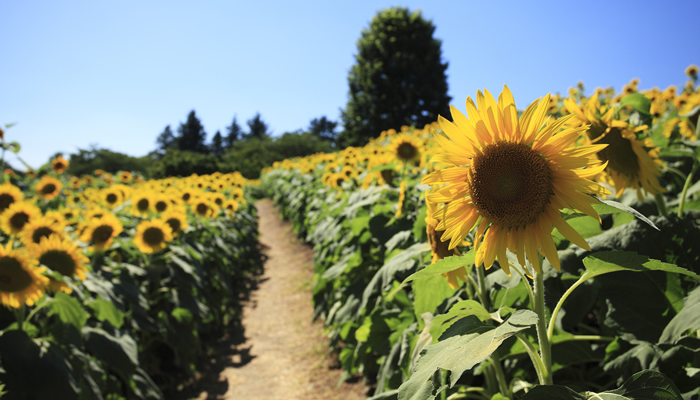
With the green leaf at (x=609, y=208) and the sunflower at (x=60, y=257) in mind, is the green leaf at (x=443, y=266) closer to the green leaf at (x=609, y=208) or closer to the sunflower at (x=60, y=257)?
the green leaf at (x=609, y=208)

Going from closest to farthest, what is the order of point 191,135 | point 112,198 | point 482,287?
point 482,287 → point 112,198 → point 191,135

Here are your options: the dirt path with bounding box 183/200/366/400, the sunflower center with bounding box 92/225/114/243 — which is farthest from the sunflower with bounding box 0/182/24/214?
the dirt path with bounding box 183/200/366/400

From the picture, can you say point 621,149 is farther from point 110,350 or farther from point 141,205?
point 141,205

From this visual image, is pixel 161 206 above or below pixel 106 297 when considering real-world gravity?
above

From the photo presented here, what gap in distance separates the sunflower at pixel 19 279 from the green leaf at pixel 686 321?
3442mm

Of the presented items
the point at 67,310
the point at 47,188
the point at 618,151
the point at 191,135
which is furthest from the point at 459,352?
the point at 191,135

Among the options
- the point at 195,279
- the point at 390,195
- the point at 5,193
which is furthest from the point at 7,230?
the point at 390,195

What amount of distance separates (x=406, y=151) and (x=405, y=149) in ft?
0.09

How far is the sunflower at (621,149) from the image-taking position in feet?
5.64

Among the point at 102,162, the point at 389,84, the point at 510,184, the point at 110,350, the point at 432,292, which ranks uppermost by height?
the point at 389,84

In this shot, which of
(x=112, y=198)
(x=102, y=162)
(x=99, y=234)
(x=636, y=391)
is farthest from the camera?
(x=102, y=162)

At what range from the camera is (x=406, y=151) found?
473 centimetres

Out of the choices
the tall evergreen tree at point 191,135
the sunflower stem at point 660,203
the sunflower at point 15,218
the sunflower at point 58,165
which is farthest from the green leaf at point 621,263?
the tall evergreen tree at point 191,135

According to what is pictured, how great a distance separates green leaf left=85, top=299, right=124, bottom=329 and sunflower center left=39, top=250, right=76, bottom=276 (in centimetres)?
33
